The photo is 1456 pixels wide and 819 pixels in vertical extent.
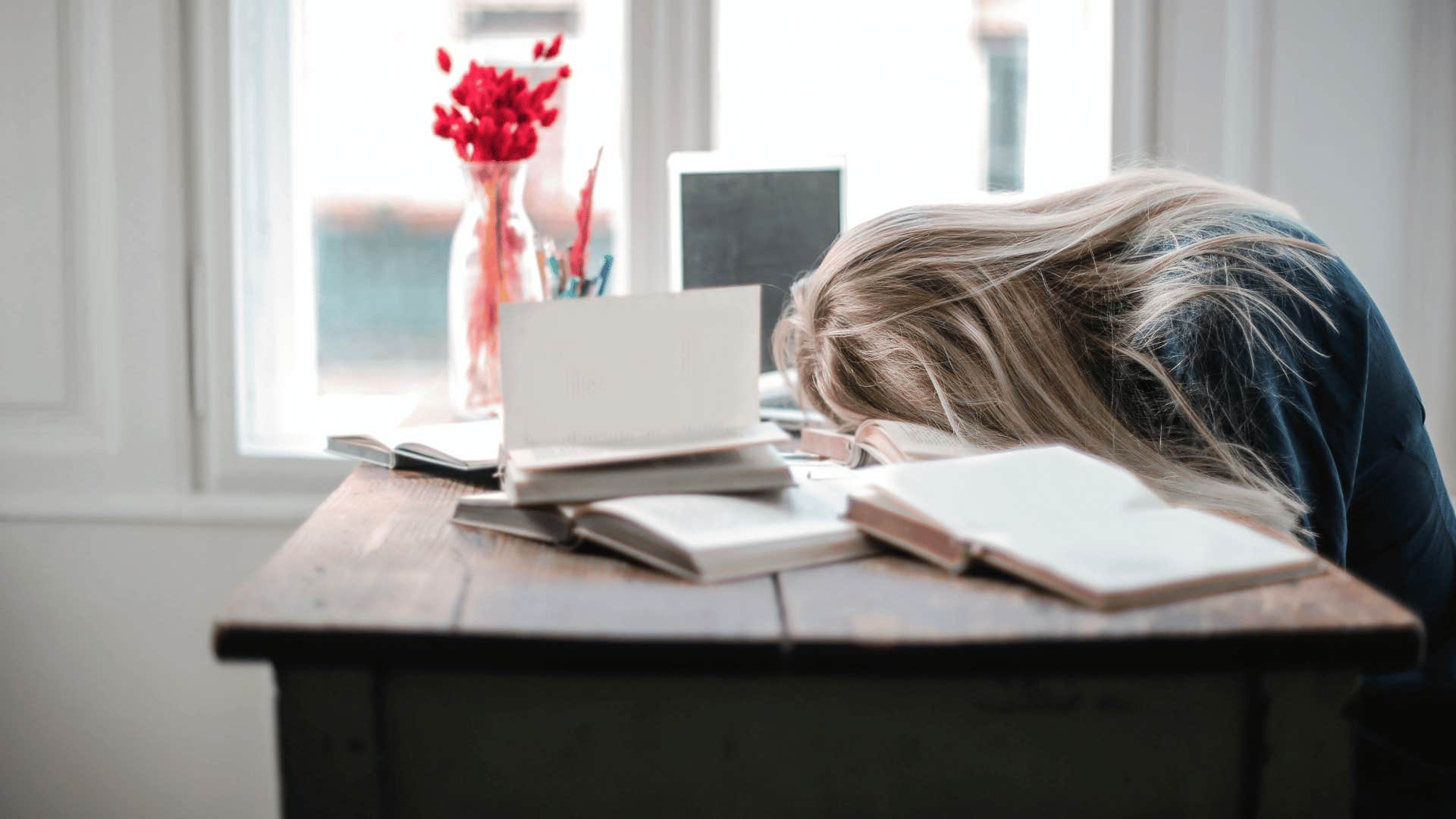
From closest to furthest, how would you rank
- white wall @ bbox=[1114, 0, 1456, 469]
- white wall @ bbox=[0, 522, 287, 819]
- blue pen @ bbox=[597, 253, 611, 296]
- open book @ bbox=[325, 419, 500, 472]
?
open book @ bbox=[325, 419, 500, 472], blue pen @ bbox=[597, 253, 611, 296], white wall @ bbox=[1114, 0, 1456, 469], white wall @ bbox=[0, 522, 287, 819]

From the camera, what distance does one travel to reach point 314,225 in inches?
77.4

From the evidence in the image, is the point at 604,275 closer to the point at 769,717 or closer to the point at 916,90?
the point at 916,90

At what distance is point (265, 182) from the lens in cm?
189

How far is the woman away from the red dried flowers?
0.52m

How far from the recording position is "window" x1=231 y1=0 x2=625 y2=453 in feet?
6.17

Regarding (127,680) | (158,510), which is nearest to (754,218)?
(158,510)

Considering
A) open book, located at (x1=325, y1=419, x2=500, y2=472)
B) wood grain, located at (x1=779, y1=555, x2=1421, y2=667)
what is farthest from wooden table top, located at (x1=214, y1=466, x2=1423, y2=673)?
open book, located at (x1=325, y1=419, x2=500, y2=472)

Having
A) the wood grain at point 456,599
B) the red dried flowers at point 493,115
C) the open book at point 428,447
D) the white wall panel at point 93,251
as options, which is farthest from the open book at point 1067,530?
the white wall panel at point 93,251

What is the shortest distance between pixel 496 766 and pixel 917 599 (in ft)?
0.79

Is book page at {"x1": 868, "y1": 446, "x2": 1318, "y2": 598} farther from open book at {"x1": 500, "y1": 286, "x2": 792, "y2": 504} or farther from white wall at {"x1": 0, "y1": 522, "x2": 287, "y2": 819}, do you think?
white wall at {"x1": 0, "y1": 522, "x2": 287, "y2": 819}

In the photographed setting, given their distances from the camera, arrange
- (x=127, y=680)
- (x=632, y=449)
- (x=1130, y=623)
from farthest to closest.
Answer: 1. (x=127, y=680)
2. (x=632, y=449)
3. (x=1130, y=623)

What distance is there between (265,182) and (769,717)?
5.09 feet

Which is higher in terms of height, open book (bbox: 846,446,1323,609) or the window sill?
open book (bbox: 846,446,1323,609)

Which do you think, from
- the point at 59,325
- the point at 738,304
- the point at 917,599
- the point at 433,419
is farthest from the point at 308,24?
the point at 917,599
